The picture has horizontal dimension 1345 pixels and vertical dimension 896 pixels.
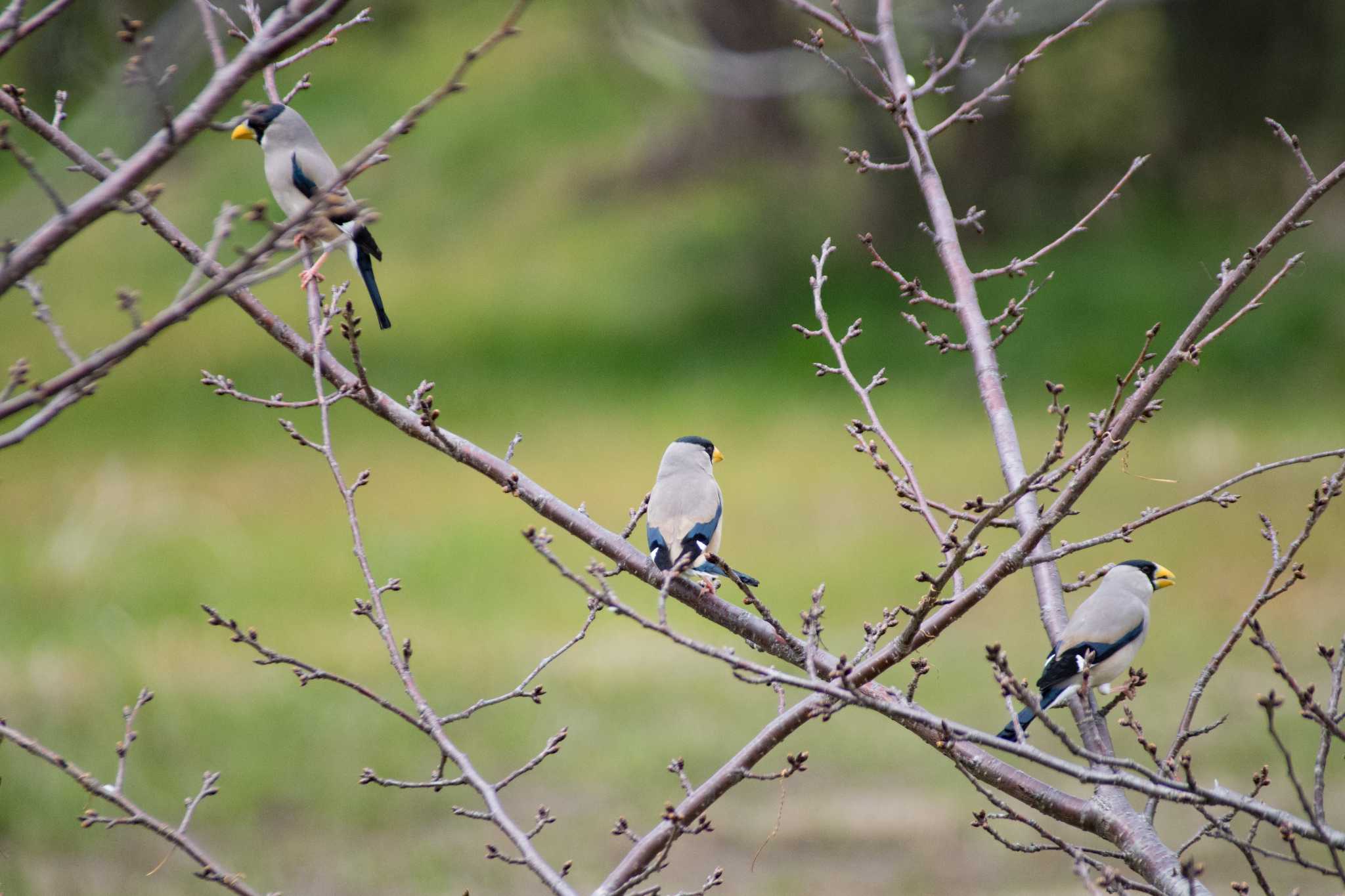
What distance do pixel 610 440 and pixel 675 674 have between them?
4372mm

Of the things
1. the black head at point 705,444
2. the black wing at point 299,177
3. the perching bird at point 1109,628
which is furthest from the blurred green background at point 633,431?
the black wing at point 299,177

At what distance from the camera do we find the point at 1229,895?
7148mm

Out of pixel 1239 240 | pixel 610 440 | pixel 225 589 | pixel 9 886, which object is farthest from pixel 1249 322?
pixel 9 886

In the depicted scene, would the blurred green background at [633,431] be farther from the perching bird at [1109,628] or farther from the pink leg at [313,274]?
the pink leg at [313,274]

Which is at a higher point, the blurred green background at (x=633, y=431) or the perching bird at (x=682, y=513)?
the blurred green background at (x=633, y=431)

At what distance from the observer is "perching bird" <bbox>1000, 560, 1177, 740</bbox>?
374cm

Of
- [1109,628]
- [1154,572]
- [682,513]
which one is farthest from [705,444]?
[1154,572]

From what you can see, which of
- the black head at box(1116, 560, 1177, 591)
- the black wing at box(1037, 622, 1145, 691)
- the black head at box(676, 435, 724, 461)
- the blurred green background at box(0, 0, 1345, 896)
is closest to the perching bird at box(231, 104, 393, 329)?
the black head at box(676, 435, 724, 461)

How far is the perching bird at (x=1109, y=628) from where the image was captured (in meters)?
3.74

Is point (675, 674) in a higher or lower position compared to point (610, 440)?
lower

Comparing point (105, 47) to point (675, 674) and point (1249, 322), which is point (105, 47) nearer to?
point (675, 674)

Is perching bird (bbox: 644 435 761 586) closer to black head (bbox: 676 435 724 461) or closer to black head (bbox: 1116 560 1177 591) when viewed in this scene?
black head (bbox: 676 435 724 461)

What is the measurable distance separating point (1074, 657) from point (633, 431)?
10371 mm

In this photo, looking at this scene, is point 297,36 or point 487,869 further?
point 487,869
